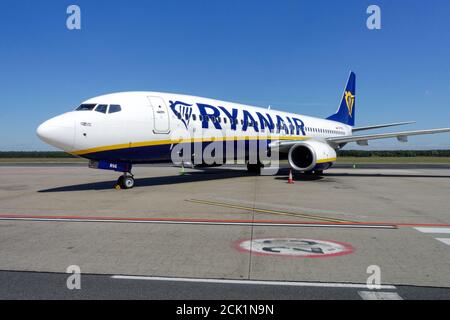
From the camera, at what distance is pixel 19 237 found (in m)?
6.67

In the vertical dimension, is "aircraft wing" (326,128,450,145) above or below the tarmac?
above

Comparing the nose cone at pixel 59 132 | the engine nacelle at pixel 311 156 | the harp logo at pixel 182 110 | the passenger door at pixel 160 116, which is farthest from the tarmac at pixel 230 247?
the engine nacelle at pixel 311 156

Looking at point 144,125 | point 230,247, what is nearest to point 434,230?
point 230,247

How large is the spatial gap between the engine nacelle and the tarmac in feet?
24.1

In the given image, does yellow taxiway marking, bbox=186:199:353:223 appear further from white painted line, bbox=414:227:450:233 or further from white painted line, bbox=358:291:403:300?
white painted line, bbox=358:291:403:300

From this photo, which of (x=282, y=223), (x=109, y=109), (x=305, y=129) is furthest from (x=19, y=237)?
(x=305, y=129)

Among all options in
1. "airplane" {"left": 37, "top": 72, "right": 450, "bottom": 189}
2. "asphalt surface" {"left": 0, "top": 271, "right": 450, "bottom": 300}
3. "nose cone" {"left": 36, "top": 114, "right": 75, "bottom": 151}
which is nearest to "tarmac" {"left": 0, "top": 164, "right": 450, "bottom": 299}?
"asphalt surface" {"left": 0, "top": 271, "right": 450, "bottom": 300}

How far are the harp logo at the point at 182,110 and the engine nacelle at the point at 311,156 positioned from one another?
5.97m

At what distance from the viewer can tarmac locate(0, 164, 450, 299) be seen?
14.0ft

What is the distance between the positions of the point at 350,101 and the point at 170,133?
23.6 meters

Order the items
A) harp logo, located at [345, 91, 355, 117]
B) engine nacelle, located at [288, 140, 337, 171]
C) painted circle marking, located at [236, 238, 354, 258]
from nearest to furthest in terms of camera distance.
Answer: painted circle marking, located at [236, 238, 354, 258] → engine nacelle, located at [288, 140, 337, 171] → harp logo, located at [345, 91, 355, 117]

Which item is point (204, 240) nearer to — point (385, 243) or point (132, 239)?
point (132, 239)

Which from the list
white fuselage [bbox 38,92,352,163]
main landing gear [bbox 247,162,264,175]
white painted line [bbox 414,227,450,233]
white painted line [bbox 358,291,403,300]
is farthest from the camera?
main landing gear [bbox 247,162,264,175]

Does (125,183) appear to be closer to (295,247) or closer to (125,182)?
(125,182)
